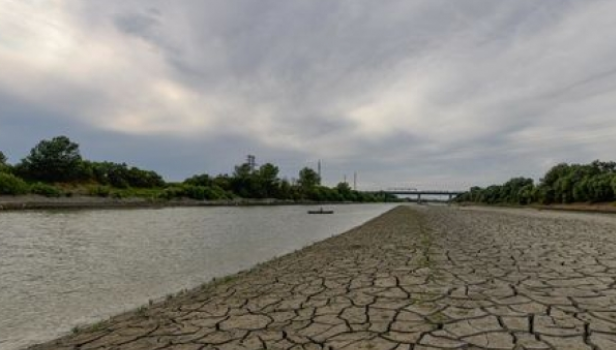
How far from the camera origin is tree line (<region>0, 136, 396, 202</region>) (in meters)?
84.0

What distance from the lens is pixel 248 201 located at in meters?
139

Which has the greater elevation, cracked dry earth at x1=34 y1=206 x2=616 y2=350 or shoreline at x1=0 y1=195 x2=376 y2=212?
shoreline at x1=0 y1=195 x2=376 y2=212

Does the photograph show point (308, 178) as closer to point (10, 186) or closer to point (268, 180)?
point (268, 180)

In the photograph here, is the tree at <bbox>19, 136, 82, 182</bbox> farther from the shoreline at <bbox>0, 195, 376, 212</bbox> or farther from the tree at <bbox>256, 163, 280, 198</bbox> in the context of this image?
the tree at <bbox>256, 163, 280, 198</bbox>

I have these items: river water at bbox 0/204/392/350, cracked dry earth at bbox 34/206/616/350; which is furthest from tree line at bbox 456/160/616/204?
cracked dry earth at bbox 34/206/616/350

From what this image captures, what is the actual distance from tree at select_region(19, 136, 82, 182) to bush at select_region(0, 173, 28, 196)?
62.2 ft

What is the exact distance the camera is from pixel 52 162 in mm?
92750

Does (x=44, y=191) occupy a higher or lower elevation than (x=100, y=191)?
lower

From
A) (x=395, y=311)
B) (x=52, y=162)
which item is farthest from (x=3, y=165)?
(x=395, y=311)

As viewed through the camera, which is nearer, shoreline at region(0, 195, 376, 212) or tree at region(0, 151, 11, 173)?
shoreline at region(0, 195, 376, 212)

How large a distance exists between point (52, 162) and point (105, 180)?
15.0 meters

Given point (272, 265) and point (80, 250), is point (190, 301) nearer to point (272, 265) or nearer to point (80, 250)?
point (272, 265)

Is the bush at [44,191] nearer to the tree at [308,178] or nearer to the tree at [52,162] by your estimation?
the tree at [52,162]

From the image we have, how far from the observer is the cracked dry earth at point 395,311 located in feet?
19.3
